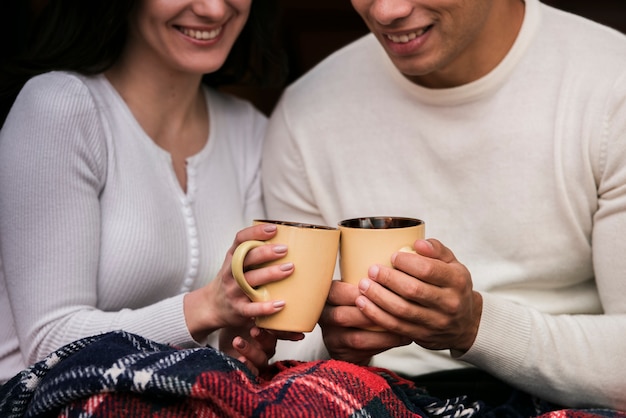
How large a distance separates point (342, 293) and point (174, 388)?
0.30 m

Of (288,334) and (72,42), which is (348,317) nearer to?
(288,334)

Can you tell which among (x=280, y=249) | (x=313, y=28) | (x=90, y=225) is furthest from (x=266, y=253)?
(x=313, y=28)

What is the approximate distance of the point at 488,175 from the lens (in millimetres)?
1419

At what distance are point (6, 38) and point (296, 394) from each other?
3.87 ft

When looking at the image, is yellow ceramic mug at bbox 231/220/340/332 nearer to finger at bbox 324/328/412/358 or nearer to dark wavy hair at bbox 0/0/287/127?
finger at bbox 324/328/412/358

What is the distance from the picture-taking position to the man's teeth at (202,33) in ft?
4.75

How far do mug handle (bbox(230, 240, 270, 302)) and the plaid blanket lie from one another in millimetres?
91

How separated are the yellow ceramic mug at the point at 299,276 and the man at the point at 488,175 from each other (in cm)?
8

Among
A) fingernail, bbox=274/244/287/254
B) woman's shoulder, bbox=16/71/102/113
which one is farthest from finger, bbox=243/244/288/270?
woman's shoulder, bbox=16/71/102/113

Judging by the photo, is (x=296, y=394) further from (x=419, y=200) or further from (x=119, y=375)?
(x=419, y=200)

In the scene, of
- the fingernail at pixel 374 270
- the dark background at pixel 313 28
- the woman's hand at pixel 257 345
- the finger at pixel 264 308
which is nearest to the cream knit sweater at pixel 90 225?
the woman's hand at pixel 257 345

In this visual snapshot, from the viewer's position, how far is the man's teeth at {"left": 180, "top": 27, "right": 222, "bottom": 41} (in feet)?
4.75

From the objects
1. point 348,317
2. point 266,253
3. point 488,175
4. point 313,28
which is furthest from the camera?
point 313,28

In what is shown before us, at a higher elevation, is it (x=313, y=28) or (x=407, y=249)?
(x=313, y=28)
